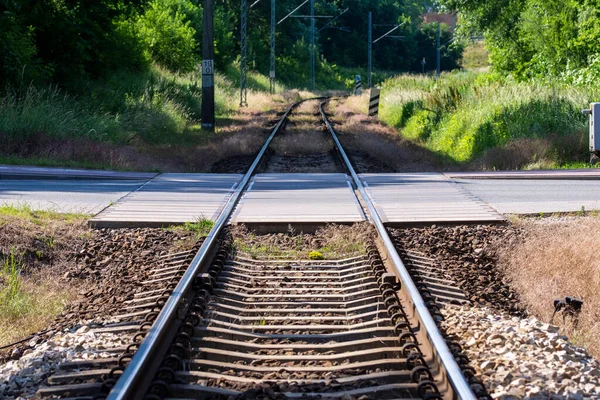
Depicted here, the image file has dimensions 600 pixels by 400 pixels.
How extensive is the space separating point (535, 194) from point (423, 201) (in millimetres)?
1816

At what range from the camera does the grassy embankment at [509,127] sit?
680 inches

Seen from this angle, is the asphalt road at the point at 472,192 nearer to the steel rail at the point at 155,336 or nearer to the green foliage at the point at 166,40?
the steel rail at the point at 155,336

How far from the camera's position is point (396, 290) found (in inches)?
262

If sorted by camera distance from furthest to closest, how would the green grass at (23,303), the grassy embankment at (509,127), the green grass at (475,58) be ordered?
the green grass at (475,58) → the grassy embankment at (509,127) → the green grass at (23,303)

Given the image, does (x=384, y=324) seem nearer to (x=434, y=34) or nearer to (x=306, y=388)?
(x=306, y=388)

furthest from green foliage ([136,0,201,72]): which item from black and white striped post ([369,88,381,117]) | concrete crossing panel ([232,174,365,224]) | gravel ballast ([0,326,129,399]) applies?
gravel ballast ([0,326,129,399])

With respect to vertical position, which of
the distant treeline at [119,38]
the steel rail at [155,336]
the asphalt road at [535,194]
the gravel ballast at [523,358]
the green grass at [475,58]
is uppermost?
the green grass at [475,58]

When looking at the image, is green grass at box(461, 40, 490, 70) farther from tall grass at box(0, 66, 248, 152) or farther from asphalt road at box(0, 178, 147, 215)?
asphalt road at box(0, 178, 147, 215)

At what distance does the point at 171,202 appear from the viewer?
1116cm

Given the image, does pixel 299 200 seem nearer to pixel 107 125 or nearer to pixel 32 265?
pixel 32 265

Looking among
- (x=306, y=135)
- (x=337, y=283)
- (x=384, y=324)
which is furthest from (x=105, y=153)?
(x=384, y=324)

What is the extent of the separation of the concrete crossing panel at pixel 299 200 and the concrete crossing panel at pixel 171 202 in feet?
1.29

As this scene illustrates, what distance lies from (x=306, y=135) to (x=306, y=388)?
19.2 metres

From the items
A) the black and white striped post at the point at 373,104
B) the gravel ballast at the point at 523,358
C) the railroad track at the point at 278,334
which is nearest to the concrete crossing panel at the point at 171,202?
the railroad track at the point at 278,334
